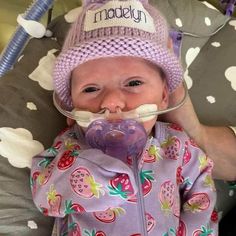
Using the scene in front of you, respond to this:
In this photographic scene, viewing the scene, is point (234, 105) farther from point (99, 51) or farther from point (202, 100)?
point (99, 51)

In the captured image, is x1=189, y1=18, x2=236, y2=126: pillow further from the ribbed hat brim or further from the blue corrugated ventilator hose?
the blue corrugated ventilator hose

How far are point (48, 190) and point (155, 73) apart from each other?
33cm

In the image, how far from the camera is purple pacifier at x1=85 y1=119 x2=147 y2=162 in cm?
97

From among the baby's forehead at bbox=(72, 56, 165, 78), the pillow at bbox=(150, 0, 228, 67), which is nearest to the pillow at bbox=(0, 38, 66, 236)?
the baby's forehead at bbox=(72, 56, 165, 78)

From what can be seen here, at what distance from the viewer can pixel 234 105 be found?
4.47 ft

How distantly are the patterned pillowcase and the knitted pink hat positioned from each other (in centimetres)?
16

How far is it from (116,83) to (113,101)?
0.18 feet

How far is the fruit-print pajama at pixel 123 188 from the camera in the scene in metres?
0.96

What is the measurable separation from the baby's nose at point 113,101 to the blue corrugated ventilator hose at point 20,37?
50 cm

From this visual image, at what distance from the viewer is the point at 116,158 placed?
98 centimetres

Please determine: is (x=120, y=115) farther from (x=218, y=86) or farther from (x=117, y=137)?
(x=218, y=86)

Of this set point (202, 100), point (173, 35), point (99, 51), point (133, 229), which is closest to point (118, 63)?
point (99, 51)

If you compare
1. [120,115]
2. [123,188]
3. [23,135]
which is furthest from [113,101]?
Result: [23,135]

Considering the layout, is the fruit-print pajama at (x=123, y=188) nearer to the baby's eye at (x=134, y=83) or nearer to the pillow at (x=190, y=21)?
the baby's eye at (x=134, y=83)
